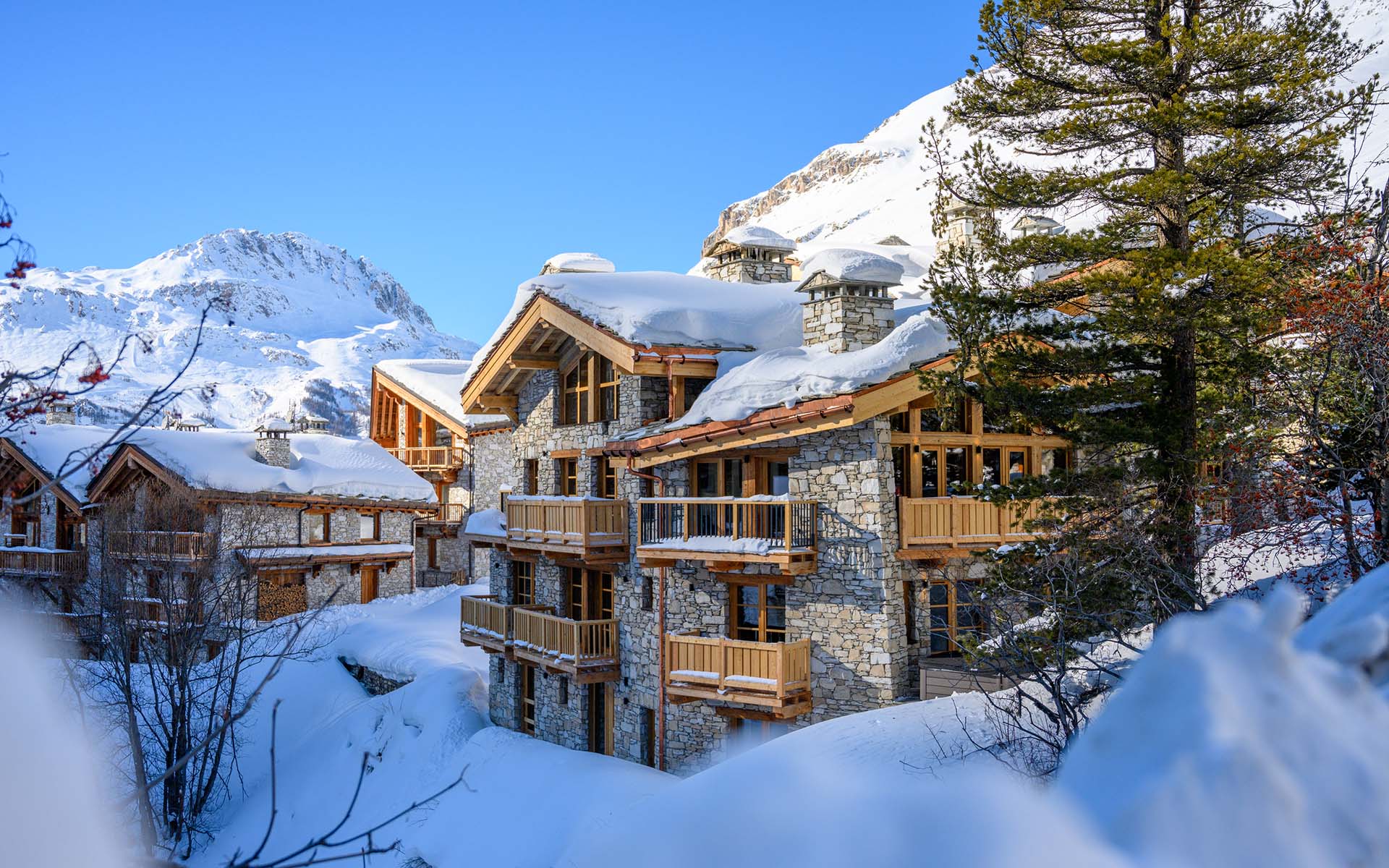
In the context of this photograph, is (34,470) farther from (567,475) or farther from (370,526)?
(567,475)

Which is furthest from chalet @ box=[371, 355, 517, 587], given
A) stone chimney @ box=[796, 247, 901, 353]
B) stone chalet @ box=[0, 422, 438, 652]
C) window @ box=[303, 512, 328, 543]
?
stone chimney @ box=[796, 247, 901, 353]

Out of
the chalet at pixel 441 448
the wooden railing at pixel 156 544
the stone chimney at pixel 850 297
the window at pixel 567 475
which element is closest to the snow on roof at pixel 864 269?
the stone chimney at pixel 850 297

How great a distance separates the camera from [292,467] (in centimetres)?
3381

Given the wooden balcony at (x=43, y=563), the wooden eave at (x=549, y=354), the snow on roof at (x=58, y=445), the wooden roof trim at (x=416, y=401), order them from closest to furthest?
the wooden eave at (x=549, y=354)
the wooden balcony at (x=43, y=563)
the snow on roof at (x=58, y=445)
the wooden roof trim at (x=416, y=401)

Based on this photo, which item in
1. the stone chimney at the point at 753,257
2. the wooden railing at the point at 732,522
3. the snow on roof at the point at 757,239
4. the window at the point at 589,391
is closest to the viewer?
the wooden railing at the point at 732,522

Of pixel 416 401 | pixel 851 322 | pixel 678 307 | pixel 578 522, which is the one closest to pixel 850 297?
pixel 851 322

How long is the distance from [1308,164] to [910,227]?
68834mm

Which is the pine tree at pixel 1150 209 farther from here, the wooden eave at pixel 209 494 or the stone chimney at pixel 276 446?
the stone chimney at pixel 276 446

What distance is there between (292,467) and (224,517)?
3.83m

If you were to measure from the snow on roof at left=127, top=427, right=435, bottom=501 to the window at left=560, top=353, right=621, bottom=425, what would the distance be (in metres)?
14.5

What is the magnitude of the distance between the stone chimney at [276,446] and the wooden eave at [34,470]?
7635 mm

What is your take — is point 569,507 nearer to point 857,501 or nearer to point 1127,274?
point 857,501

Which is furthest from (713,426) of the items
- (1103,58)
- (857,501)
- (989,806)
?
(989,806)

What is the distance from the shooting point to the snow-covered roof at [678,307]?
62.3 feet
